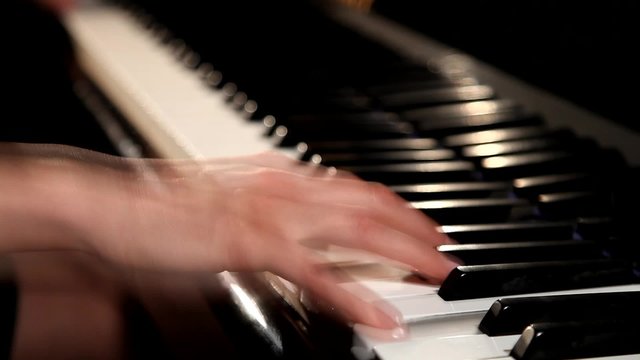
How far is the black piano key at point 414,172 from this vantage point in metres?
0.87

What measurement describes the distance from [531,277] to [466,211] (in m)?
0.14

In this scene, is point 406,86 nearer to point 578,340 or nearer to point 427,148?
point 427,148

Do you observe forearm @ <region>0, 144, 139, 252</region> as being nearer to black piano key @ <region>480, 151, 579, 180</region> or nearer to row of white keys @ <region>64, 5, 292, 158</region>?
row of white keys @ <region>64, 5, 292, 158</region>

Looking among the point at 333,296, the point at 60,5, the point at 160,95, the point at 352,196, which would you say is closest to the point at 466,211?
the point at 352,196

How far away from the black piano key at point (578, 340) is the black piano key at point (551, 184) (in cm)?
27

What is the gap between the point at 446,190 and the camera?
2.70 feet

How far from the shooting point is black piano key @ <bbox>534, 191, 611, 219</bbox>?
2.65 feet

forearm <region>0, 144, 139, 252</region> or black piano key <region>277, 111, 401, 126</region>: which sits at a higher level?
black piano key <region>277, 111, 401, 126</region>

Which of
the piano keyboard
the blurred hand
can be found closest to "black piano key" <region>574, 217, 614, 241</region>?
the piano keyboard

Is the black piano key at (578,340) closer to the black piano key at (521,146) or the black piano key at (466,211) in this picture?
the black piano key at (466,211)

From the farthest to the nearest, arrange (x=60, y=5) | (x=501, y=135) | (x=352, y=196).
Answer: (x=60, y=5)
(x=501, y=135)
(x=352, y=196)

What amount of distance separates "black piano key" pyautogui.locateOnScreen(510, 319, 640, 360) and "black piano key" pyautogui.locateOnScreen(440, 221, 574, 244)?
0.53 ft

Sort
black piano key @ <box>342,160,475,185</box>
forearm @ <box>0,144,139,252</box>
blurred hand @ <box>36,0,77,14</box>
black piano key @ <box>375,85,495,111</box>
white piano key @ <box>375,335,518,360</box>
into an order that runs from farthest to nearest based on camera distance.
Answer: blurred hand @ <box>36,0,77,14</box>, black piano key @ <box>375,85,495,111</box>, black piano key @ <box>342,160,475,185</box>, forearm @ <box>0,144,139,252</box>, white piano key @ <box>375,335,518,360</box>

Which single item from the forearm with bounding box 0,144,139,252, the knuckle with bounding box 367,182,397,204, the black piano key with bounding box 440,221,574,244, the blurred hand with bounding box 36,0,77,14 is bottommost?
the blurred hand with bounding box 36,0,77,14
